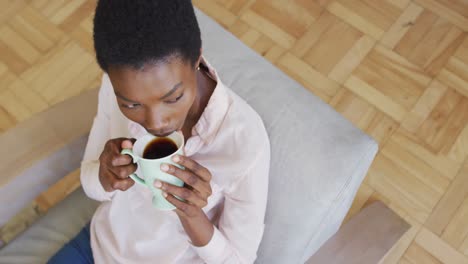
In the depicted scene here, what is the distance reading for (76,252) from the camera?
99cm

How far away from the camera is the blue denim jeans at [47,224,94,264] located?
3.22ft

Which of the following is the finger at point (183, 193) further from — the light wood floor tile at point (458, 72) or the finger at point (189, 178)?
the light wood floor tile at point (458, 72)

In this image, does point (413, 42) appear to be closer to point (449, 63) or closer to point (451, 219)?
point (449, 63)

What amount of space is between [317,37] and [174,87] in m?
1.22

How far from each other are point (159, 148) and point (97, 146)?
338 millimetres

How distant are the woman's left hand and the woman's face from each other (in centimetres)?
7

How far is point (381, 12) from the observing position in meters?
1.80

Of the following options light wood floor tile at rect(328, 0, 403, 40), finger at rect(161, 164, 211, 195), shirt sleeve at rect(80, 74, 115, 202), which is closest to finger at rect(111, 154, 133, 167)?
finger at rect(161, 164, 211, 195)

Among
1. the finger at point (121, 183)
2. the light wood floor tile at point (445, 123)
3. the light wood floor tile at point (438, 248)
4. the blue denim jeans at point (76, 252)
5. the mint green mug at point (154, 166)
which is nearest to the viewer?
the mint green mug at point (154, 166)

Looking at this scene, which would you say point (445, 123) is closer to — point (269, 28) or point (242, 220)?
point (269, 28)

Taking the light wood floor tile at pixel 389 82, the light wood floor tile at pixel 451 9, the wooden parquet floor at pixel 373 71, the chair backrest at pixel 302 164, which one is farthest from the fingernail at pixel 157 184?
the light wood floor tile at pixel 451 9

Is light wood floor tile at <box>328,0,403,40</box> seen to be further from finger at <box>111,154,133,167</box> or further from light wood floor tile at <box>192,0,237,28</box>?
finger at <box>111,154,133,167</box>

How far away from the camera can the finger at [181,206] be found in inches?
26.4

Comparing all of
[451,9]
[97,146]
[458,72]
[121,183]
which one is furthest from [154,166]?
[451,9]
